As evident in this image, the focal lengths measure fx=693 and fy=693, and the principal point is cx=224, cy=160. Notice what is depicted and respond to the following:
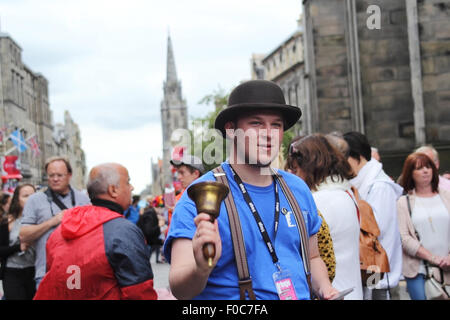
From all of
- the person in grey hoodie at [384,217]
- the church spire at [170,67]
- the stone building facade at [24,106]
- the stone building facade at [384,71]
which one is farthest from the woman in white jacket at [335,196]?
the church spire at [170,67]

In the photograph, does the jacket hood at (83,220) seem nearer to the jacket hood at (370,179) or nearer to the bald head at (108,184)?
the bald head at (108,184)

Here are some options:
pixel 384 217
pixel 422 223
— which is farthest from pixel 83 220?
pixel 422 223

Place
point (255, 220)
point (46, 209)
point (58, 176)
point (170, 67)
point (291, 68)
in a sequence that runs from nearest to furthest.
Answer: point (255, 220) → point (46, 209) → point (58, 176) → point (291, 68) → point (170, 67)

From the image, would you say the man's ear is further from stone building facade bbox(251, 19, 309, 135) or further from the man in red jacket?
stone building facade bbox(251, 19, 309, 135)

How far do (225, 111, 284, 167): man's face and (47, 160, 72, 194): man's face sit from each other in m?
3.86

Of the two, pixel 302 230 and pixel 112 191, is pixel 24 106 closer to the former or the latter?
pixel 112 191

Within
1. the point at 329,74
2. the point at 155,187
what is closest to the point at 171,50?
the point at 155,187

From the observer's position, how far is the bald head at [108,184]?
171 inches

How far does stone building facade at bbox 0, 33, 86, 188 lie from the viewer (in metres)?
56.9

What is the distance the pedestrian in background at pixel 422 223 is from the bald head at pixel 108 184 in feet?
10.1

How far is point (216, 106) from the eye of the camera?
194 feet

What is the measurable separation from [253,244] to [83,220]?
1.69m

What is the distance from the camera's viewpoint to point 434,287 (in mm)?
6184

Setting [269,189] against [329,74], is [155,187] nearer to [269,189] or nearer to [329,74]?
[329,74]
